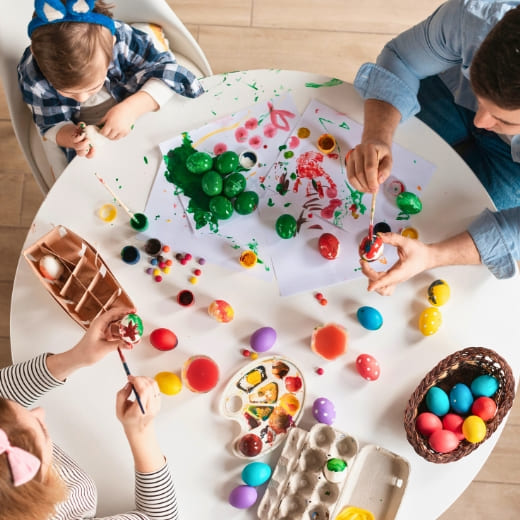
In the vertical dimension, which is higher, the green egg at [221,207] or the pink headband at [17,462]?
the green egg at [221,207]

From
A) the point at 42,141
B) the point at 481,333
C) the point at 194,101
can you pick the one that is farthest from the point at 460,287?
the point at 42,141

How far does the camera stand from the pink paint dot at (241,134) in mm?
1090

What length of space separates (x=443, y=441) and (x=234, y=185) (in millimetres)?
581

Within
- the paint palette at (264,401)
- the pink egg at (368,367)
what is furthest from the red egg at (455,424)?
the paint palette at (264,401)

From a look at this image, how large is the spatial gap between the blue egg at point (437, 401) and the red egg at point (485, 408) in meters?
0.05

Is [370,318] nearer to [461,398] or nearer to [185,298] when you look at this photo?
[461,398]

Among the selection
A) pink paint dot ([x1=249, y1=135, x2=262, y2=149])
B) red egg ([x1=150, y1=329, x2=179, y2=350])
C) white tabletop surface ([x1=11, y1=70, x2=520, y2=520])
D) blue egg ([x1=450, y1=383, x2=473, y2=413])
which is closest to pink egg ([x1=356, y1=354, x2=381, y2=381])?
white tabletop surface ([x1=11, y1=70, x2=520, y2=520])

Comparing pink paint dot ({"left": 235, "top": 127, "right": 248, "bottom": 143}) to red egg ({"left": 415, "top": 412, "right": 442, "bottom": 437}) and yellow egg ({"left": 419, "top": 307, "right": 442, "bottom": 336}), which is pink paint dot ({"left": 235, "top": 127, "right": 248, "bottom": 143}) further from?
red egg ({"left": 415, "top": 412, "right": 442, "bottom": 437})

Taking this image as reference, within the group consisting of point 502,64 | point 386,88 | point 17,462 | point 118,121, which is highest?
point 502,64

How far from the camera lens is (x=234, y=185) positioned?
1.05 meters

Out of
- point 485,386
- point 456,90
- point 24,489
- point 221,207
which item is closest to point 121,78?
point 221,207

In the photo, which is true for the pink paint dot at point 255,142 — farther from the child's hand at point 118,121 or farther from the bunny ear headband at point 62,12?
the bunny ear headband at point 62,12

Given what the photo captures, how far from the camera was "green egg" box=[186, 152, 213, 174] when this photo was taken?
3.48 feet

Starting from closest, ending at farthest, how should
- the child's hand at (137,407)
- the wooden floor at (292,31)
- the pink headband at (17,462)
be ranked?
the pink headband at (17,462) → the child's hand at (137,407) → the wooden floor at (292,31)
